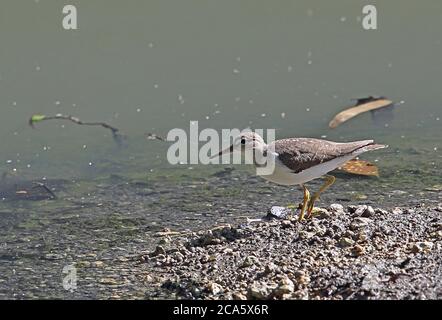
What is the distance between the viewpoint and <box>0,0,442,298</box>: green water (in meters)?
9.76

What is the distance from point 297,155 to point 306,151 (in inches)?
5.5

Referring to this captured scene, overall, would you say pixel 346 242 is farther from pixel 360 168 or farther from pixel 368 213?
pixel 360 168

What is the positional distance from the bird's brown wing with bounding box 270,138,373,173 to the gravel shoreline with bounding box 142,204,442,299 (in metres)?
0.48

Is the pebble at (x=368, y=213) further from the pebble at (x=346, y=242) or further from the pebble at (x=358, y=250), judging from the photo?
the pebble at (x=358, y=250)

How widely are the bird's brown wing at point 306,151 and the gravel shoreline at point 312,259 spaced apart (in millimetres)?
482

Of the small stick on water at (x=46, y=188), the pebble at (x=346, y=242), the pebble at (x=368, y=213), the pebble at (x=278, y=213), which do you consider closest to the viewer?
the pebble at (x=346, y=242)

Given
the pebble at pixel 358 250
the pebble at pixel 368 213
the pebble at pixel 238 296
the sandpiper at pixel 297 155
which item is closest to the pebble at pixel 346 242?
the pebble at pixel 358 250

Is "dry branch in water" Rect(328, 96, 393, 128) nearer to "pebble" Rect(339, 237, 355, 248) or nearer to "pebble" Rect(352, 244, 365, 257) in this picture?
"pebble" Rect(339, 237, 355, 248)

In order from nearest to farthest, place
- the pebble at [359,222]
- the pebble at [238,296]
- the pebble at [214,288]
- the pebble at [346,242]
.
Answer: the pebble at [238,296]
the pebble at [214,288]
the pebble at [346,242]
the pebble at [359,222]

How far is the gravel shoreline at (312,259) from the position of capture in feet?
21.1

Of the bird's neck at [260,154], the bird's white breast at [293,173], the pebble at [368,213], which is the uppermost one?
the bird's neck at [260,154]

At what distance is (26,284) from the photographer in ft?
25.7

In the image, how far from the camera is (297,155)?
8070mm

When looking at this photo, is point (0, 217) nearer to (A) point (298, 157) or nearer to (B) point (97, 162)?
(B) point (97, 162)
